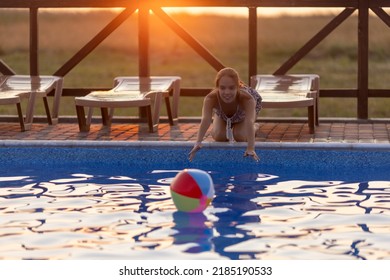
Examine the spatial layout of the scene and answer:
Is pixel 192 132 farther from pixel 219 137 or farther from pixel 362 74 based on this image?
pixel 362 74

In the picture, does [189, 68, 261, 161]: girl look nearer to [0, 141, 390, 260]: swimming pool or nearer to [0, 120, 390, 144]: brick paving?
[0, 141, 390, 260]: swimming pool

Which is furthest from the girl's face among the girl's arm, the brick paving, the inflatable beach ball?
the inflatable beach ball

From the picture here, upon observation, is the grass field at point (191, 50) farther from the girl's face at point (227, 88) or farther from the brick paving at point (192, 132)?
the girl's face at point (227, 88)

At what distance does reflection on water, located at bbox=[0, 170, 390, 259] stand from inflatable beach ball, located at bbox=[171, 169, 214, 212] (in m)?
0.11

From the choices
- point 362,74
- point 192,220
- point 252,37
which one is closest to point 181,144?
point 192,220

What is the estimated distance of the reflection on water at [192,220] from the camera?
607cm

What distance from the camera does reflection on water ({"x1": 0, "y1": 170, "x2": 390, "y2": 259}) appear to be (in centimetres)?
607

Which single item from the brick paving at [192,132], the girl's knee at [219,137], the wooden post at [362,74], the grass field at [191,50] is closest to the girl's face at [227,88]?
the girl's knee at [219,137]

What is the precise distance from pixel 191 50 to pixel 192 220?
34.5 metres

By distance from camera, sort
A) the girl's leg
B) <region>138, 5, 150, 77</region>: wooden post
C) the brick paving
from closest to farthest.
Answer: the girl's leg → the brick paving → <region>138, 5, 150, 77</region>: wooden post

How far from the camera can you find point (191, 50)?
4116 centimetres
